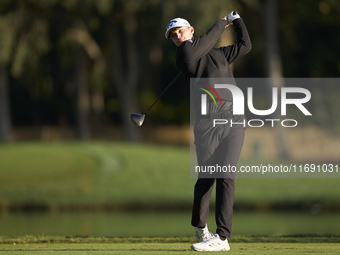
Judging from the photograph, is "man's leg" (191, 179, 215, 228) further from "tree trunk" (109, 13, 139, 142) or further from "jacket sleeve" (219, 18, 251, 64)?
"tree trunk" (109, 13, 139, 142)

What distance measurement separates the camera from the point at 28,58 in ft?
77.8

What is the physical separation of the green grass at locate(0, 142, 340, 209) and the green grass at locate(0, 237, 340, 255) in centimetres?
837

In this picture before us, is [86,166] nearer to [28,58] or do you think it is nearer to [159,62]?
[28,58]

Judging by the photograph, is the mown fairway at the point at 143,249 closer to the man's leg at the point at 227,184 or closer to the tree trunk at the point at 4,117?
the man's leg at the point at 227,184

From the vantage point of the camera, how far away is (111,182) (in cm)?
1623

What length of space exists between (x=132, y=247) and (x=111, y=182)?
10420mm

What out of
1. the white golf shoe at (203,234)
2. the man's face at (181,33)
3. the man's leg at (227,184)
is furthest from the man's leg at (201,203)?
the man's face at (181,33)

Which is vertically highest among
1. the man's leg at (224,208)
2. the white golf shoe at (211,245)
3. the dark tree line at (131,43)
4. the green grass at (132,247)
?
the dark tree line at (131,43)

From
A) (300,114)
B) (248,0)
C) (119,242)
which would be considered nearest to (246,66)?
(300,114)

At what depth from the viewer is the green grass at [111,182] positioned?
1540 centimetres

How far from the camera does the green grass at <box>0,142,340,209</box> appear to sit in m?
15.4

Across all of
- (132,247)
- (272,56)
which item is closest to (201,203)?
(132,247)

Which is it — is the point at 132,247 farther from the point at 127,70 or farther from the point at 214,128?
the point at 127,70

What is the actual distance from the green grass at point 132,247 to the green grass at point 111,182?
8365 millimetres
